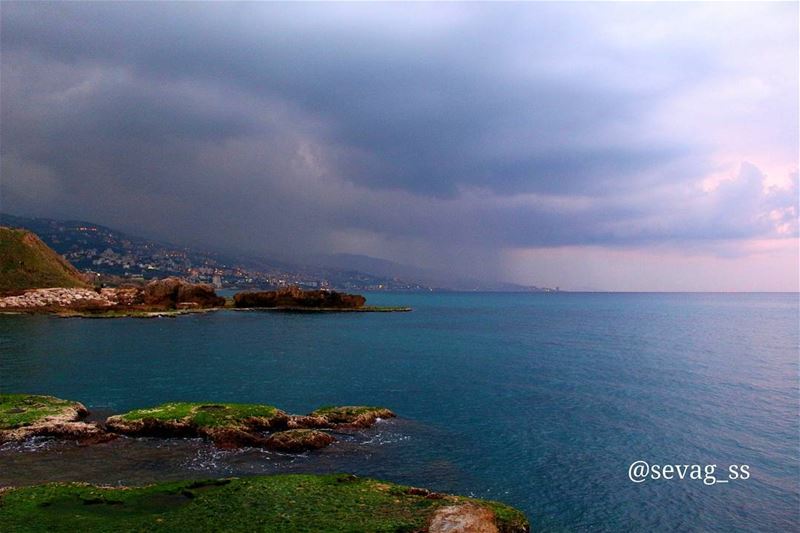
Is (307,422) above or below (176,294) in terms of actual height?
below

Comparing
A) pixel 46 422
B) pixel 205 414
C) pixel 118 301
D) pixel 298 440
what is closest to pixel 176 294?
pixel 118 301

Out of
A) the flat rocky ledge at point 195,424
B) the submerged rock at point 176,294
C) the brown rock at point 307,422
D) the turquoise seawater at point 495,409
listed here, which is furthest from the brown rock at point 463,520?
the submerged rock at point 176,294

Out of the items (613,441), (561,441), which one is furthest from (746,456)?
(561,441)

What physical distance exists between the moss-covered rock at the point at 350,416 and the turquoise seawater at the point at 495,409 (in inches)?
71.0

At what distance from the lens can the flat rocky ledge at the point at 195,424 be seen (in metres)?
34.2

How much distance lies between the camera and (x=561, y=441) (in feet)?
122

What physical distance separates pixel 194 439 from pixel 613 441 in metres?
33.8

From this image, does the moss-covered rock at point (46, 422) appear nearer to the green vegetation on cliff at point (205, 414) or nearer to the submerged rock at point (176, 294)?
the green vegetation on cliff at point (205, 414)

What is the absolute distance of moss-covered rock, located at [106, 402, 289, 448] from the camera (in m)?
34.9

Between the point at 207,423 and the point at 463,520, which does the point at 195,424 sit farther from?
the point at 463,520

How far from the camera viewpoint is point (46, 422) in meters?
36.1

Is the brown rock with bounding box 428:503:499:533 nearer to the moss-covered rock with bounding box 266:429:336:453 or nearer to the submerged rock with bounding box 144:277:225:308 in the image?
the moss-covered rock with bounding box 266:429:336:453

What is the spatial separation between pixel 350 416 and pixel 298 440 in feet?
25.4

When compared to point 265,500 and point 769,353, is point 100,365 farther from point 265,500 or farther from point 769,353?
point 769,353
